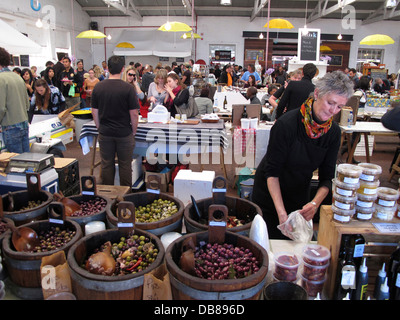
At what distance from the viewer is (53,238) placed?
1557 mm

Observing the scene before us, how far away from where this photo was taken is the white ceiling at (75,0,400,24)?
1606 cm

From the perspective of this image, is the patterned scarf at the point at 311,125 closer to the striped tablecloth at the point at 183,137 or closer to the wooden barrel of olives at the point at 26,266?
the wooden barrel of olives at the point at 26,266

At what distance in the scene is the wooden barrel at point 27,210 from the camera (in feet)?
5.74

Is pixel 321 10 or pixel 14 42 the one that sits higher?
pixel 321 10

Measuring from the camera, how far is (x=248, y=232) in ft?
5.39

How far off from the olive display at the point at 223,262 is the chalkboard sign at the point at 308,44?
→ 7109 millimetres

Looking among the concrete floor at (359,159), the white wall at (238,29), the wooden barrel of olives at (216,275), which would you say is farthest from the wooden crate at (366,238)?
the white wall at (238,29)

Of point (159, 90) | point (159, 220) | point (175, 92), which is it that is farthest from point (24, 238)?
point (159, 90)

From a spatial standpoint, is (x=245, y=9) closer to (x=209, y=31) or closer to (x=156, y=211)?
(x=209, y=31)

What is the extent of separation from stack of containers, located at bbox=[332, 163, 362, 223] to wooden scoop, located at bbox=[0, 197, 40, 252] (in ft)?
→ 4.39

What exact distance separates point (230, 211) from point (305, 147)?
1.85 ft

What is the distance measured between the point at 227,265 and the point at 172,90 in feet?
13.5
